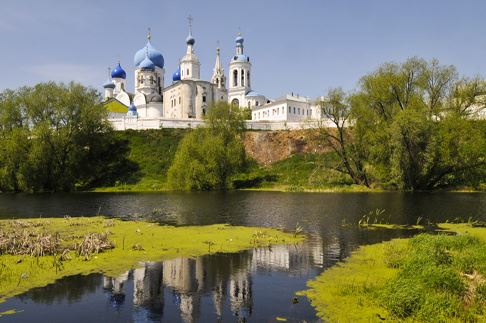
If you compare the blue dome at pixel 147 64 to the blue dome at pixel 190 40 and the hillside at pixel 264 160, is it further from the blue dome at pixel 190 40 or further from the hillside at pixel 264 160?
the hillside at pixel 264 160

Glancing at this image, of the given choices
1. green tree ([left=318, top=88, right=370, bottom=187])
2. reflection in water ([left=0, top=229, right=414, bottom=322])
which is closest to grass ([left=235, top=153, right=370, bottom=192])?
green tree ([left=318, top=88, right=370, bottom=187])

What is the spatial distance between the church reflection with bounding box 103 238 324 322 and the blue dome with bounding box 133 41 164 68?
102998 millimetres

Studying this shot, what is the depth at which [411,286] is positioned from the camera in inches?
440

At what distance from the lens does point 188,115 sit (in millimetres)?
100000

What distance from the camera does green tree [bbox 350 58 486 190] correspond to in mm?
48594

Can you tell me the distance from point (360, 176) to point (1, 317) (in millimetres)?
49280

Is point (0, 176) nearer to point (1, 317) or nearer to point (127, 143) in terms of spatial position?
point (127, 143)

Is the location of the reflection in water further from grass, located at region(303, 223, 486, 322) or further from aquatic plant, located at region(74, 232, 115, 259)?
aquatic plant, located at region(74, 232, 115, 259)

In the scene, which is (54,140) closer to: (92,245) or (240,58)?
(92,245)

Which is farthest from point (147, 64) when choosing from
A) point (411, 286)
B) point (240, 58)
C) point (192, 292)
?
point (411, 286)

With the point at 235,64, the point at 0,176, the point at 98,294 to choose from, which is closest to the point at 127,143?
the point at 0,176

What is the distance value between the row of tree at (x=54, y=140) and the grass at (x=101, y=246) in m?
34.9

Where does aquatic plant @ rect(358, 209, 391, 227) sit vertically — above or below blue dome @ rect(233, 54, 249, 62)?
below

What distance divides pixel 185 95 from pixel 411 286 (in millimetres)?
92247
